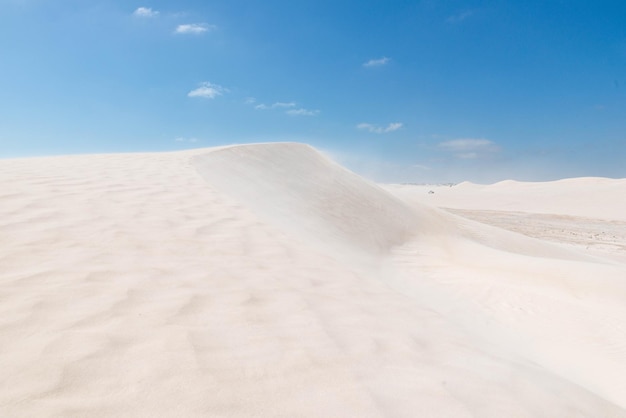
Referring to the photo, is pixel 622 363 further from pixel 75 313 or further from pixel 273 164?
→ pixel 273 164

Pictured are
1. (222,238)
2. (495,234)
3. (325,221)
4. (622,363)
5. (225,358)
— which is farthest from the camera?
(495,234)

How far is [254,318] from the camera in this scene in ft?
7.66

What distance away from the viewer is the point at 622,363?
3.37 meters

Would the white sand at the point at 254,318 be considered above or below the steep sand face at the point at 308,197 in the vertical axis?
below

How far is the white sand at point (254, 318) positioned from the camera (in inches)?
63.9

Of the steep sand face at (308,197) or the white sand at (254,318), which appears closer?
the white sand at (254,318)

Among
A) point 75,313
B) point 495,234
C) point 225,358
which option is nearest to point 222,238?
point 75,313

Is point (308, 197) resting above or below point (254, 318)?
above

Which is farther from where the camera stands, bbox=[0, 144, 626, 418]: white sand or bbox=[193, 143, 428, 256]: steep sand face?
bbox=[193, 143, 428, 256]: steep sand face

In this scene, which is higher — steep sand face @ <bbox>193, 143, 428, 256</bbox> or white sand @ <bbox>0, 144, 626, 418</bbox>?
steep sand face @ <bbox>193, 143, 428, 256</bbox>

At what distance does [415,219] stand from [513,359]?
7116 mm

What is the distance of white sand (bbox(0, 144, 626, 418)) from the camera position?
5.32 ft

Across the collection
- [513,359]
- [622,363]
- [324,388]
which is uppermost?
[324,388]

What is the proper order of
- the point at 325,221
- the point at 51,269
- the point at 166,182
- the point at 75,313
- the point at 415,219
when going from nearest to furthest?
the point at 75,313, the point at 51,269, the point at 166,182, the point at 325,221, the point at 415,219
